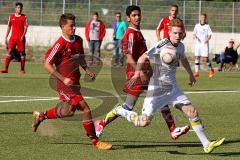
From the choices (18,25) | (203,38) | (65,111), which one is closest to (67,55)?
(65,111)

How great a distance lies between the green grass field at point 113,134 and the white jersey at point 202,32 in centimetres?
864

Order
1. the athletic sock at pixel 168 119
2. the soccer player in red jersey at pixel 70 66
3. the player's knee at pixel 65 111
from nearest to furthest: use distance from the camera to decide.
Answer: the soccer player in red jersey at pixel 70 66, the player's knee at pixel 65 111, the athletic sock at pixel 168 119

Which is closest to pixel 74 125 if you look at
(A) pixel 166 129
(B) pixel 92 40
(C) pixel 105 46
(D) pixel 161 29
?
(A) pixel 166 129

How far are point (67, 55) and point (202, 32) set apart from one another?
18453mm

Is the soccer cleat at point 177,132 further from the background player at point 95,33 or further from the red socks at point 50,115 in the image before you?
the background player at point 95,33

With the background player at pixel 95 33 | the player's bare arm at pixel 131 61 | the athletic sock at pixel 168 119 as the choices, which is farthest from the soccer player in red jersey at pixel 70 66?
the background player at pixel 95 33

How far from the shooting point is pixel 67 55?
40.0 ft

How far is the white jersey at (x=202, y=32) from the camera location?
30078mm

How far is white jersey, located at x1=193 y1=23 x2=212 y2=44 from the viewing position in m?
30.1

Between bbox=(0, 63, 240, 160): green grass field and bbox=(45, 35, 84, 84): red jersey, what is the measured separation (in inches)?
43.2

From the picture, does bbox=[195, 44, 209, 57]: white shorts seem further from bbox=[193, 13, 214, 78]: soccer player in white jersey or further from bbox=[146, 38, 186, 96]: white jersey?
bbox=[146, 38, 186, 96]: white jersey

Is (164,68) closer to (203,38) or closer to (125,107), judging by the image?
(125,107)

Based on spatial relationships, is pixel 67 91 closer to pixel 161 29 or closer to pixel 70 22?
pixel 70 22

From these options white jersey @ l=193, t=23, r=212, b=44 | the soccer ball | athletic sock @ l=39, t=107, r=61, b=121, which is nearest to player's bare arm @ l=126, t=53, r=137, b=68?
the soccer ball
